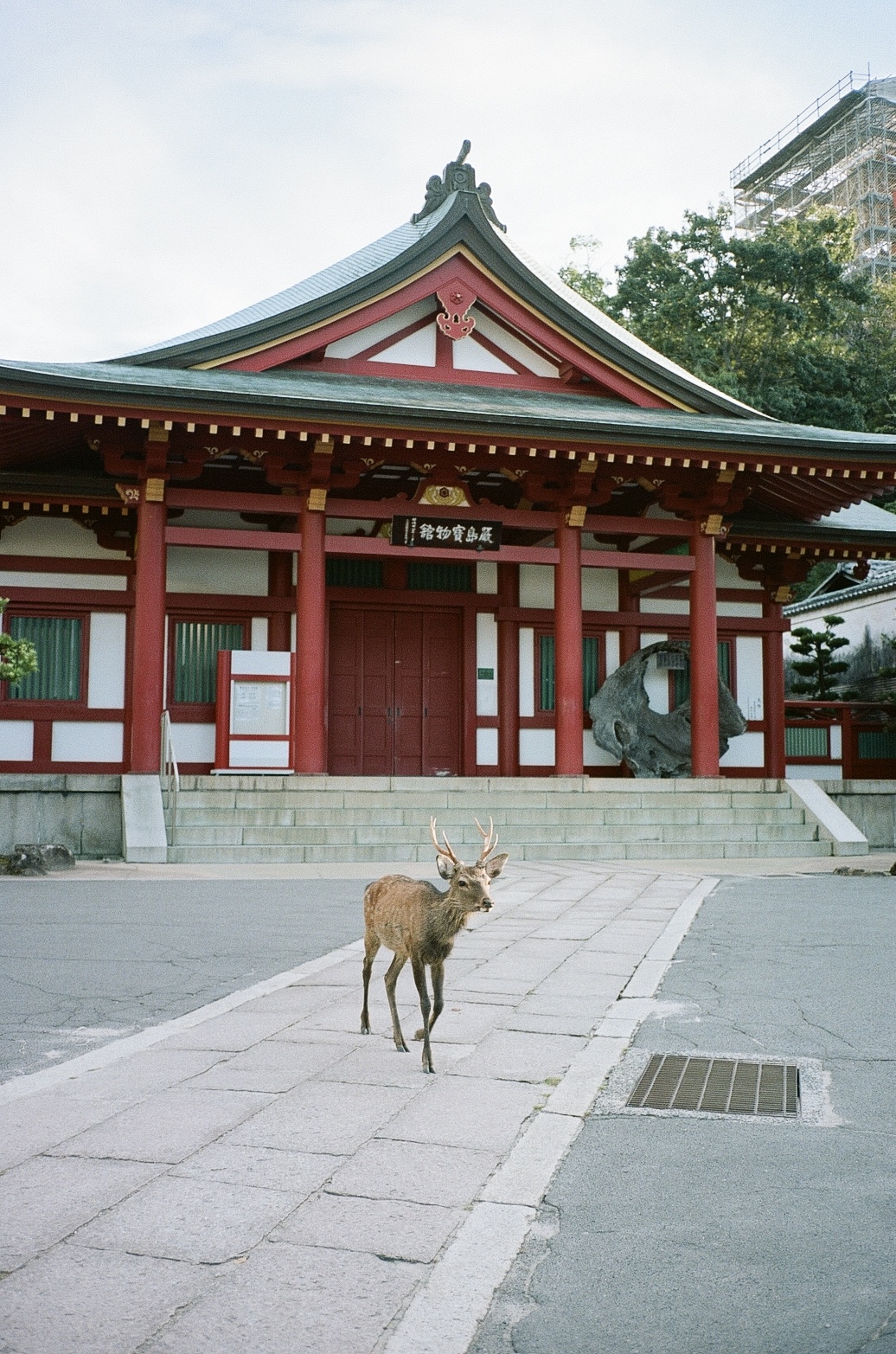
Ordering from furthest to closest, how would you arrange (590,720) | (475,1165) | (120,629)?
(590,720), (120,629), (475,1165)

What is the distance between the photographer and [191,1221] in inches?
121

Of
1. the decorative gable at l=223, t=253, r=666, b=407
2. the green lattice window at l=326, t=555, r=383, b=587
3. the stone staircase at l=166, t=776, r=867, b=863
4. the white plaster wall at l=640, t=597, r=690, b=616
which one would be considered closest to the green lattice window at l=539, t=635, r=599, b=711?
the white plaster wall at l=640, t=597, r=690, b=616

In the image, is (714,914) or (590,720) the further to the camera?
(590,720)

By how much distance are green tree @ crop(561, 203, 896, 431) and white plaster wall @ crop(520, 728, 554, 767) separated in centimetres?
2282

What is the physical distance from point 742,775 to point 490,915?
10.5m

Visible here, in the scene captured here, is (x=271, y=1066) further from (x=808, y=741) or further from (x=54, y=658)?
(x=808, y=741)

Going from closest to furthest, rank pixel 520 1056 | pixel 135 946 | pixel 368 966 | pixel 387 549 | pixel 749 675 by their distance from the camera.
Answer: pixel 520 1056, pixel 368 966, pixel 135 946, pixel 387 549, pixel 749 675

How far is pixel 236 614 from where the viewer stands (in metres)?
16.5

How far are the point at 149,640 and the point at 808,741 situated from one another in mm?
10820

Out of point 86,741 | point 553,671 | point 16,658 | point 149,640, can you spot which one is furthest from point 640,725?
point 16,658

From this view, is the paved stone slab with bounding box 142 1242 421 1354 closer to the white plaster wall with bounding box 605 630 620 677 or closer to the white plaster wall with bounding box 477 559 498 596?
the white plaster wall with bounding box 477 559 498 596

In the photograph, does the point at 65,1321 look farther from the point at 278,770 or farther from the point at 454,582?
the point at 454,582

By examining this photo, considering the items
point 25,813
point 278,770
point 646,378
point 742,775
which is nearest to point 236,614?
point 278,770

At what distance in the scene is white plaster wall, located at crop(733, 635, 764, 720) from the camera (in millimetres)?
18641
